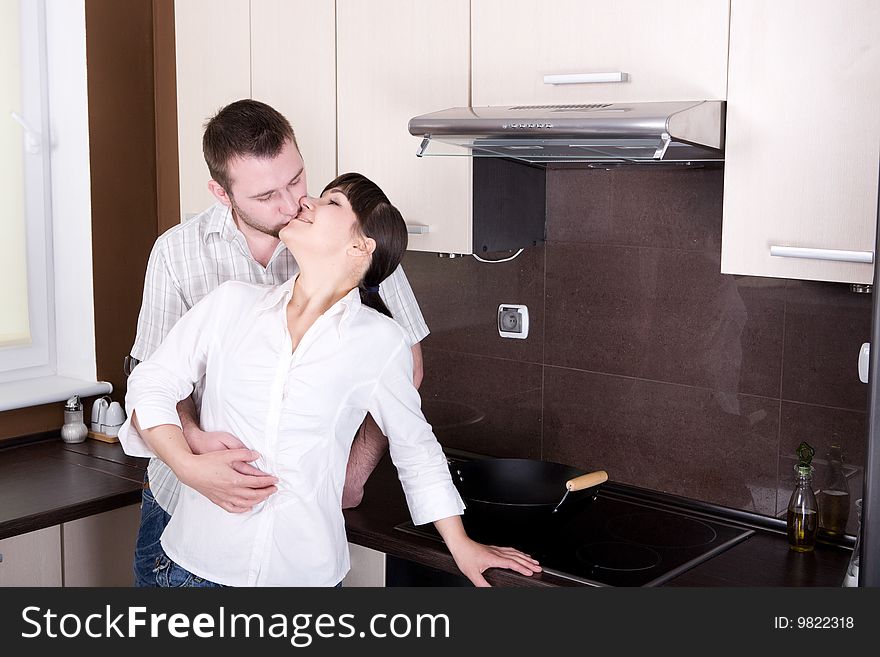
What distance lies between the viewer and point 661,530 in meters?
2.04

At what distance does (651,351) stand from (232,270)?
95 cm

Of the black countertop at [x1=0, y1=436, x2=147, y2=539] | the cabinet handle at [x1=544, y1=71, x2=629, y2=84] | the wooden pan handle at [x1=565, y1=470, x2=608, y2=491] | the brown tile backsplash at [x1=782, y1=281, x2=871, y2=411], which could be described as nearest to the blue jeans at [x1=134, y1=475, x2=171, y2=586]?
the black countertop at [x1=0, y1=436, x2=147, y2=539]

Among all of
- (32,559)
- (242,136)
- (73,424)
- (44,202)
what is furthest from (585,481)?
(44,202)

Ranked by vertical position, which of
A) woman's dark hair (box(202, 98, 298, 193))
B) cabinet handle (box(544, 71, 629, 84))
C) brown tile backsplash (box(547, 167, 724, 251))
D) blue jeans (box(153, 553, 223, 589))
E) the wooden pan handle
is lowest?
blue jeans (box(153, 553, 223, 589))

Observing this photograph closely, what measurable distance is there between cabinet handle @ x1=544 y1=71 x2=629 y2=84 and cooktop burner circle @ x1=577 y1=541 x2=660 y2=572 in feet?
2.94

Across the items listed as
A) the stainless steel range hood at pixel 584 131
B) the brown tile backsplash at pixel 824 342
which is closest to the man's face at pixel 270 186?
the stainless steel range hood at pixel 584 131

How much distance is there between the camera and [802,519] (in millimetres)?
1908

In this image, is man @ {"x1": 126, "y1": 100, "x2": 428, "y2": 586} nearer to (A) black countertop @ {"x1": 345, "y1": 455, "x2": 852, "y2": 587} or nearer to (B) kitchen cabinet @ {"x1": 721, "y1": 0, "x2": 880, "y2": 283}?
(A) black countertop @ {"x1": 345, "y1": 455, "x2": 852, "y2": 587}

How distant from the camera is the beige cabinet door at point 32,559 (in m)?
2.21

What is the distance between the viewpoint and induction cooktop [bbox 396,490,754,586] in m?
1.80

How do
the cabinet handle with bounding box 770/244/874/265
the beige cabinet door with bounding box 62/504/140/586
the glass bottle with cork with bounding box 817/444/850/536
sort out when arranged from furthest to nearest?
1. the beige cabinet door with bounding box 62/504/140/586
2. the glass bottle with cork with bounding box 817/444/850/536
3. the cabinet handle with bounding box 770/244/874/265

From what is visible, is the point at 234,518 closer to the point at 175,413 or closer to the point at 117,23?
the point at 175,413

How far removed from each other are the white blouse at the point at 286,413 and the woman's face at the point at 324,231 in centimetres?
10

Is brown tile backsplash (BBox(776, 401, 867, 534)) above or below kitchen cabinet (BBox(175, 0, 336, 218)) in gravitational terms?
below
